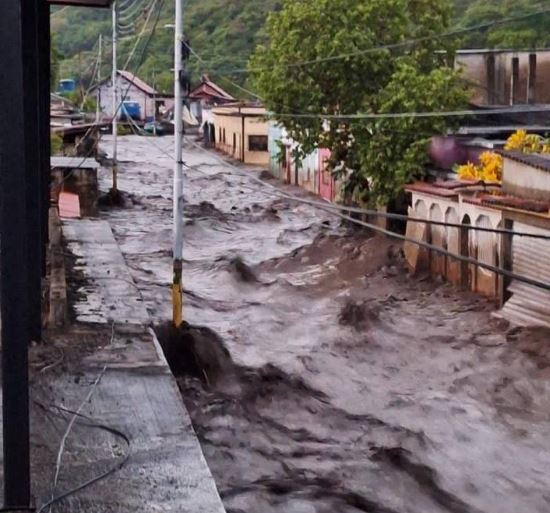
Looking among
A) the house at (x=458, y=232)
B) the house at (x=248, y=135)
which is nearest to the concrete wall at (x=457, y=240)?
the house at (x=458, y=232)

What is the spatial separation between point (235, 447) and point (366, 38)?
13627 millimetres

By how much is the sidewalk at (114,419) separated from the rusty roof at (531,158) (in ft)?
24.0

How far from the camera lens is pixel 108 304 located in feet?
41.7

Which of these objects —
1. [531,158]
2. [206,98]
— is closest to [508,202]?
[531,158]

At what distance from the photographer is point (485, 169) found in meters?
20.7

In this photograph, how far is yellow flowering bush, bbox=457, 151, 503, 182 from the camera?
66.3 feet

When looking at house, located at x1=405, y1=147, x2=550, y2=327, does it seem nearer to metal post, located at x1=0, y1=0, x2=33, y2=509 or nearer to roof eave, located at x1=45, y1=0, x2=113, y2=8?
roof eave, located at x1=45, y1=0, x2=113, y2=8

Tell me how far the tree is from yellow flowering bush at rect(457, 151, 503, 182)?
1310 mm

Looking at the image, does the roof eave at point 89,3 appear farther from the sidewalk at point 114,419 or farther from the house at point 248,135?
the house at point 248,135

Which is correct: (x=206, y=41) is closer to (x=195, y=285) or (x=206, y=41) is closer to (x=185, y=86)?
(x=195, y=285)

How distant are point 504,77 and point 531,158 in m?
10.7

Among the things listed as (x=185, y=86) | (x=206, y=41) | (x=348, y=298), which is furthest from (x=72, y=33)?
(x=185, y=86)

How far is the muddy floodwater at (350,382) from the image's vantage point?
11.1 metres

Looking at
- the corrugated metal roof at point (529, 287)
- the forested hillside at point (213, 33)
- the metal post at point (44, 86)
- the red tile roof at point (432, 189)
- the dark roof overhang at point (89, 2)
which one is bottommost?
the corrugated metal roof at point (529, 287)
